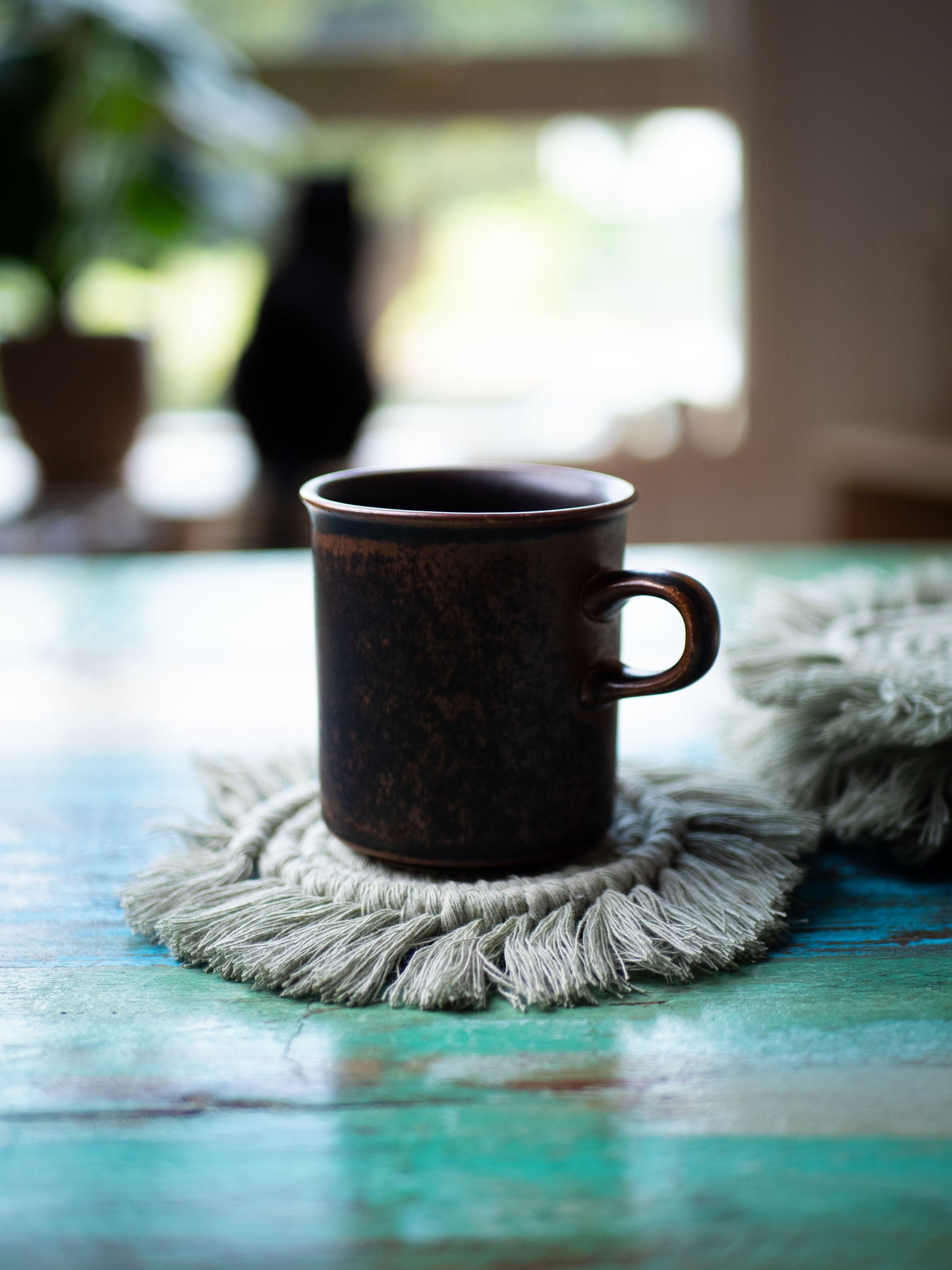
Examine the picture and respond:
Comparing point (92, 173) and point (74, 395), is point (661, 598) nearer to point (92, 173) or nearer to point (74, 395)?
point (74, 395)

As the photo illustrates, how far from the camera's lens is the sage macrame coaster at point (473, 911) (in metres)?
0.35

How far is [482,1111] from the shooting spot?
30 cm

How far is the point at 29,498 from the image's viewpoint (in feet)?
5.85

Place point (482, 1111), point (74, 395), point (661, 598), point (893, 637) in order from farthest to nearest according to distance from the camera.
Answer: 1. point (74, 395)
2. point (893, 637)
3. point (661, 598)
4. point (482, 1111)

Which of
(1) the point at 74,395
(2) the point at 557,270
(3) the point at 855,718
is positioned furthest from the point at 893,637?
(2) the point at 557,270

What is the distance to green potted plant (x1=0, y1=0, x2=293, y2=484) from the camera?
1657 mm

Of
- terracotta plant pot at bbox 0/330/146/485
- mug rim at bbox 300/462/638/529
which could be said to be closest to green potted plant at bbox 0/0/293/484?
terracotta plant pot at bbox 0/330/146/485

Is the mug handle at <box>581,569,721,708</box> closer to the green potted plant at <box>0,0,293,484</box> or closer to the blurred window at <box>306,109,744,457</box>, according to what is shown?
the green potted plant at <box>0,0,293,484</box>

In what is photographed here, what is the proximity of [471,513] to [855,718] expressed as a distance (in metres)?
0.16

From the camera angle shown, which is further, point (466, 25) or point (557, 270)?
point (557, 270)

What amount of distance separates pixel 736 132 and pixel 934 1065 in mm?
2176

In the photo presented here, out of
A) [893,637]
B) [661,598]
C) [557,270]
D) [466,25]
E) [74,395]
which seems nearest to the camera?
[661,598]

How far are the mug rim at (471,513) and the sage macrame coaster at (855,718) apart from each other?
0.33ft

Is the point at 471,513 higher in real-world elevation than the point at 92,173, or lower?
lower
